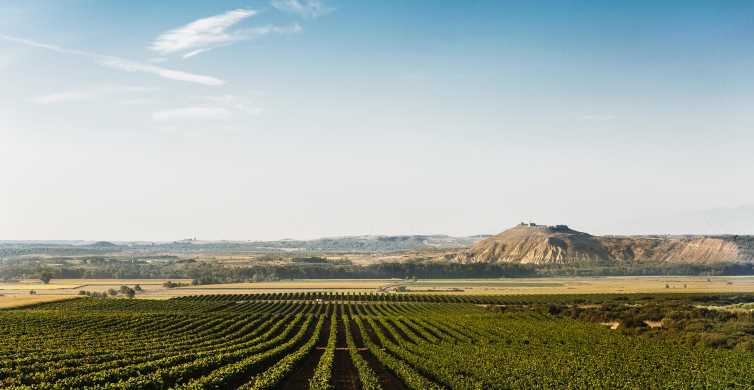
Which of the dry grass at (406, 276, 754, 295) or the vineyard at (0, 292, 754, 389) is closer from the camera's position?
the vineyard at (0, 292, 754, 389)

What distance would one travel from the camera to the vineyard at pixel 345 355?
112 feet

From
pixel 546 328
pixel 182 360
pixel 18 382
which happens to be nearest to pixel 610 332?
pixel 546 328

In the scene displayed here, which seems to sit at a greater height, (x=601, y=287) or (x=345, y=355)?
(x=601, y=287)

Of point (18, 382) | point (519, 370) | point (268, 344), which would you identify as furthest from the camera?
point (268, 344)

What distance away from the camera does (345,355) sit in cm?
5062

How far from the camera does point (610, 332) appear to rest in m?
64.8

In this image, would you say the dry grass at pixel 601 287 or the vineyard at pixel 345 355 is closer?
the vineyard at pixel 345 355

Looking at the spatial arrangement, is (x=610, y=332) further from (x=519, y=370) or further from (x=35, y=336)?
(x=35, y=336)

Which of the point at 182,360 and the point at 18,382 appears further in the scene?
the point at 182,360

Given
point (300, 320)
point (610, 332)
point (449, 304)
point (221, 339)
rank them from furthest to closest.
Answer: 1. point (449, 304)
2. point (300, 320)
3. point (610, 332)
4. point (221, 339)

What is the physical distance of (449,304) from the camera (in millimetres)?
112188

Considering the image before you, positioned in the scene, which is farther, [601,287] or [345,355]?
Result: [601,287]

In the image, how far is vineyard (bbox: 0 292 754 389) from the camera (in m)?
34.2

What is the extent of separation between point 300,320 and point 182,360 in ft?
147
